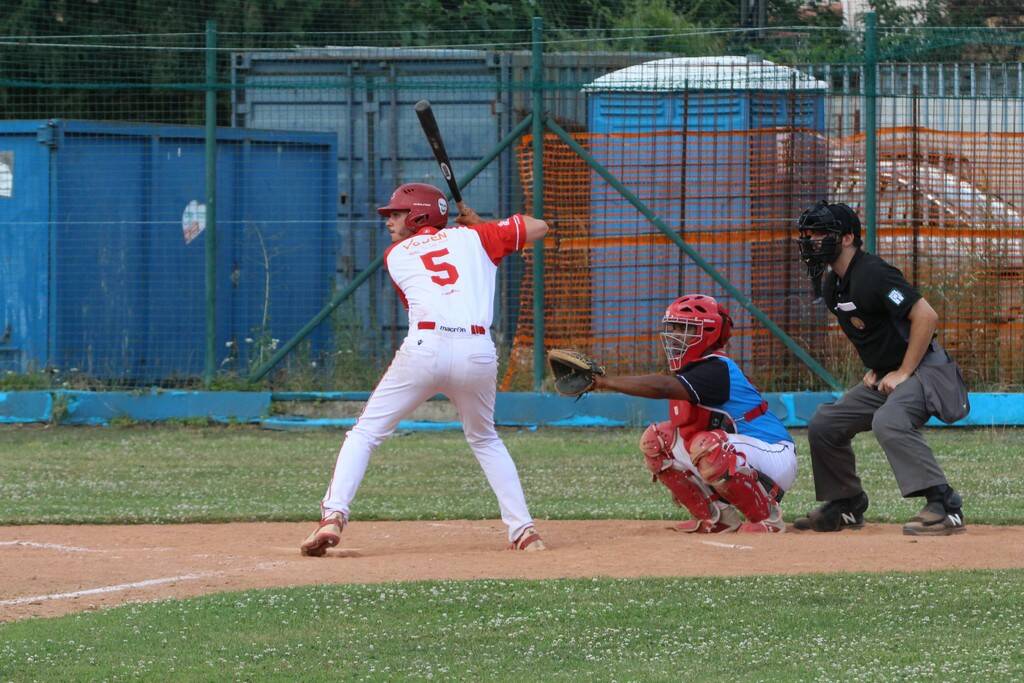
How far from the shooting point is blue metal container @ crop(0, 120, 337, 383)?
13.8m

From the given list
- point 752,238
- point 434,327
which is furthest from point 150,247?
point 434,327

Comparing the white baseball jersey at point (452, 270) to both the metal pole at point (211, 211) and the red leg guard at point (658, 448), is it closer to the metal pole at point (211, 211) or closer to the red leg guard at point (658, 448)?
the red leg guard at point (658, 448)

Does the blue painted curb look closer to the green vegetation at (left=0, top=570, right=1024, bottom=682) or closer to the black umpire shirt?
the green vegetation at (left=0, top=570, right=1024, bottom=682)

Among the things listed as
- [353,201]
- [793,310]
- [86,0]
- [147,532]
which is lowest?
[147,532]

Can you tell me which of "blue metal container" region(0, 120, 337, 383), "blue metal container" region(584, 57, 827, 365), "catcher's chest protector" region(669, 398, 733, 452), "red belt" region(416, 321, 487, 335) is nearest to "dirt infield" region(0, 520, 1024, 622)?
"catcher's chest protector" region(669, 398, 733, 452)

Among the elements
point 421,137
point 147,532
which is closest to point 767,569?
point 147,532

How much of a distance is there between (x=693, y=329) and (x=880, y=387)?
113cm

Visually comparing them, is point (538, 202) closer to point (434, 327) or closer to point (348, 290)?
point (348, 290)

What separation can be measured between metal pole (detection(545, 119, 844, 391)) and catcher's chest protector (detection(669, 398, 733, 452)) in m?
5.27

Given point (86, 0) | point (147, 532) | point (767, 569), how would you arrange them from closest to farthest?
point (767, 569)
point (147, 532)
point (86, 0)

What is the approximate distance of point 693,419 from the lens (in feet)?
25.9

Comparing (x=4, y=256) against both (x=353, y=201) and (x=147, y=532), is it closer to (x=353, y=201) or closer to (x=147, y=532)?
(x=353, y=201)

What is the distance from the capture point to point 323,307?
547 inches

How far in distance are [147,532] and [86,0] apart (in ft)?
41.7
